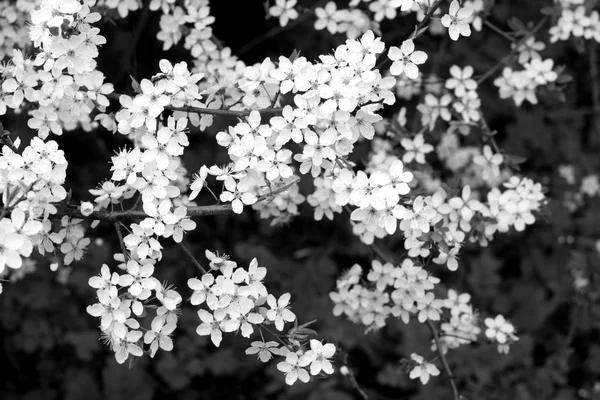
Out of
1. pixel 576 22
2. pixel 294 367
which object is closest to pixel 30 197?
pixel 294 367

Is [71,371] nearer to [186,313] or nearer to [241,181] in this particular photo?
[186,313]

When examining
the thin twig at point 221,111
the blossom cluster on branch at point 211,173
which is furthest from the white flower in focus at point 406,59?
the thin twig at point 221,111

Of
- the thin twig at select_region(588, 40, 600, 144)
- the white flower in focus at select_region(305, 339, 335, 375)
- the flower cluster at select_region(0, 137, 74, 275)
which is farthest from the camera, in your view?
the thin twig at select_region(588, 40, 600, 144)

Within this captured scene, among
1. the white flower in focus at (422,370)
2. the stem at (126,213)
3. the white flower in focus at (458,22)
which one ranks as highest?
the white flower in focus at (458,22)

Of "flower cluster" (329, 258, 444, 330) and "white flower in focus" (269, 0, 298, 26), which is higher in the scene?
"white flower in focus" (269, 0, 298, 26)

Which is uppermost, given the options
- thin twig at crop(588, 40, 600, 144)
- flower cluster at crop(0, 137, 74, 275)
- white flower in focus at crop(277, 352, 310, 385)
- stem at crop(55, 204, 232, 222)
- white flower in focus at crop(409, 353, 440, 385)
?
flower cluster at crop(0, 137, 74, 275)

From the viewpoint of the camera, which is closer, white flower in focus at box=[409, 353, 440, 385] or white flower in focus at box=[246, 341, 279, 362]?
white flower in focus at box=[246, 341, 279, 362]

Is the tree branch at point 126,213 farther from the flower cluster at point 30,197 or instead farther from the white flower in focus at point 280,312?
the white flower in focus at point 280,312

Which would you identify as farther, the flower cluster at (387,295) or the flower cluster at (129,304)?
the flower cluster at (387,295)

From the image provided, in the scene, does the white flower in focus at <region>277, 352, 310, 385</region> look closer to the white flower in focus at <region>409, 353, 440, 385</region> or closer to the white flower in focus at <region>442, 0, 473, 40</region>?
the white flower in focus at <region>409, 353, 440, 385</region>

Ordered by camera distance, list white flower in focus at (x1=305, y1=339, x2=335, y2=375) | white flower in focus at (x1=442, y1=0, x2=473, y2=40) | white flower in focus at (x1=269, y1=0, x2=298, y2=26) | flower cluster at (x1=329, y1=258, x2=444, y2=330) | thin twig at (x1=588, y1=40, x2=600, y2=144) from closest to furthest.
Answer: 1. white flower in focus at (x1=305, y1=339, x2=335, y2=375)
2. white flower in focus at (x1=442, y1=0, x2=473, y2=40)
3. flower cluster at (x1=329, y1=258, x2=444, y2=330)
4. white flower in focus at (x1=269, y1=0, x2=298, y2=26)
5. thin twig at (x1=588, y1=40, x2=600, y2=144)

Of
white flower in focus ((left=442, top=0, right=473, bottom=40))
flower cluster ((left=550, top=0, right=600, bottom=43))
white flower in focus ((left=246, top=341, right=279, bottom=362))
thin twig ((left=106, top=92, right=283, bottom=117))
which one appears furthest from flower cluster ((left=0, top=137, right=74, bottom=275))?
flower cluster ((left=550, top=0, right=600, bottom=43))
